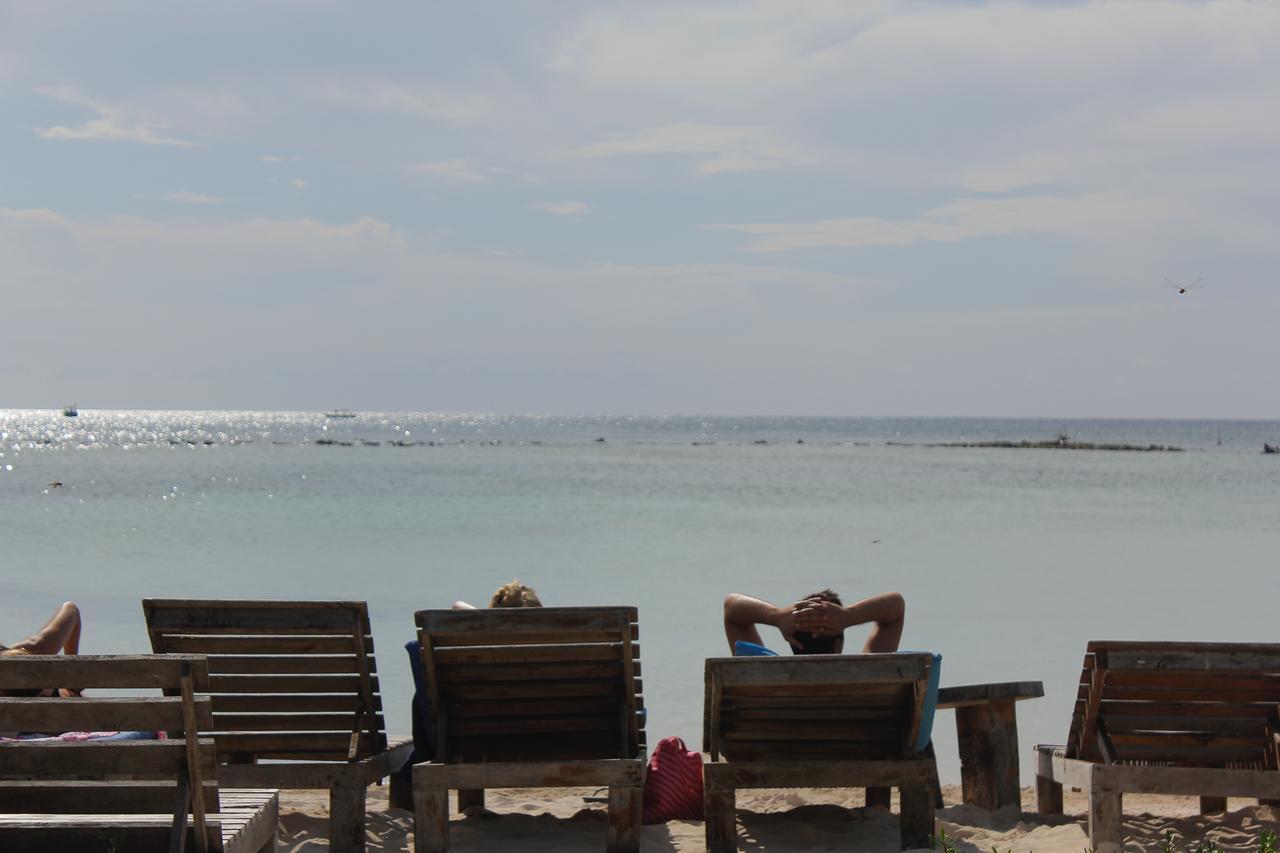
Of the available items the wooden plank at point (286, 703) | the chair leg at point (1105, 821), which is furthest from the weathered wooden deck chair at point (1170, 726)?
the wooden plank at point (286, 703)

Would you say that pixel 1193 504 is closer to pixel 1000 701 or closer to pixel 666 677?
pixel 666 677

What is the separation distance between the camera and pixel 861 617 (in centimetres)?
585

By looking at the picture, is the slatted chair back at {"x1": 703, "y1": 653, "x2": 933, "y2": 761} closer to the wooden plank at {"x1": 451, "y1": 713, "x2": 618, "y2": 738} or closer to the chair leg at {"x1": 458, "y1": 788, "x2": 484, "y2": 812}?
the wooden plank at {"x1": 451, "y1": 713, "x2": 618, "y2": 738}

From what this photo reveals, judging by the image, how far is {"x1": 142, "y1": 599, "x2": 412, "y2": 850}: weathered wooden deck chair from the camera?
209 inches

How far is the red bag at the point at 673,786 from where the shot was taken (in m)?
6.23

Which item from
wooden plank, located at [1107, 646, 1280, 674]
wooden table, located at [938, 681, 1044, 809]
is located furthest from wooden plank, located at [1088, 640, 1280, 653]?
wooden table, located at [938, 681, 1044, 809]

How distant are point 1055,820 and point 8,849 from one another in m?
4.25

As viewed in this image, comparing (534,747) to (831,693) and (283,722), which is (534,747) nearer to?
(283,722)

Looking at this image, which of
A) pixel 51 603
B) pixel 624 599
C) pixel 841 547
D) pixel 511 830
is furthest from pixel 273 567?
pixel 511 830

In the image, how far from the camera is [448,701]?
5.43 metres

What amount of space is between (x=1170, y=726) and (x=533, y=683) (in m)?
2.53

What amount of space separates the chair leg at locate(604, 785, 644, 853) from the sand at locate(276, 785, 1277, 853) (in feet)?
1.11

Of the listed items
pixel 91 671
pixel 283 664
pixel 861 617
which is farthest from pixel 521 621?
pixel 91 671

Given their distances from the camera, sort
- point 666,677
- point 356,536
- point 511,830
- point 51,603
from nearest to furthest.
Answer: point 511,830, point 666,677, point 51,603, point 356,536
